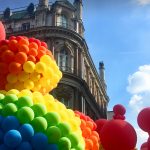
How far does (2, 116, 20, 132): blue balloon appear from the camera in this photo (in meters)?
5.67

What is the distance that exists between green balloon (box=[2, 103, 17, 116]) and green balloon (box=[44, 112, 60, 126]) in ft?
1.48

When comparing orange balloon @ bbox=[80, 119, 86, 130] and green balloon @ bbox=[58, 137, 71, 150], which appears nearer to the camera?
green balloon @ bbox=[58, 137, 71, 150]

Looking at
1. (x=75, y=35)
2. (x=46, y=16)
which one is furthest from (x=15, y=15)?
(x=75, y=35)

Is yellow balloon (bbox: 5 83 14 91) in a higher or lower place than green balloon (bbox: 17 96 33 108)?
higher

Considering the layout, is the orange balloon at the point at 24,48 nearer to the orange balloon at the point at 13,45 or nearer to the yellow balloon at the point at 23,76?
the orange balloon at the point at 13,45

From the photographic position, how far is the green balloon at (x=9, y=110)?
5812mm

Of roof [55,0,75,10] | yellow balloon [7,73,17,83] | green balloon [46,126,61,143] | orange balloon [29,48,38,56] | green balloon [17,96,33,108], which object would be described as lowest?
green balloon [46,126,61,143]

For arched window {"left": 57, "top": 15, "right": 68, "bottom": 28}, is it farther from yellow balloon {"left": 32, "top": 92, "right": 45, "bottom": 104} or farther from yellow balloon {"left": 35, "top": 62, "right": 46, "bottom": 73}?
yellow balloon {"left": 32, "top": 92, "right": 45, "bottom": 104}

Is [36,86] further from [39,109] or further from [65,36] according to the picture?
[65,36]

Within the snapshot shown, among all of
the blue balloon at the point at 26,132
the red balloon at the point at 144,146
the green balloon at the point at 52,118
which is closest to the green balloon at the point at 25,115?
the blue balloon at the point at 26,132

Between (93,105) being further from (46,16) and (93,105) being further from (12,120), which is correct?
(12,120)

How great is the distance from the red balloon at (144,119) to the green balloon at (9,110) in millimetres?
1994

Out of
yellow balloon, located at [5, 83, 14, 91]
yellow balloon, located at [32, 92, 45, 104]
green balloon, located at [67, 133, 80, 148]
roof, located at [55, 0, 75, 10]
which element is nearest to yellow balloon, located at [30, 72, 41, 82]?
yellow balloon, located at [5, 83, 14, 91]

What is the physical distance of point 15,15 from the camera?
1286 inches
